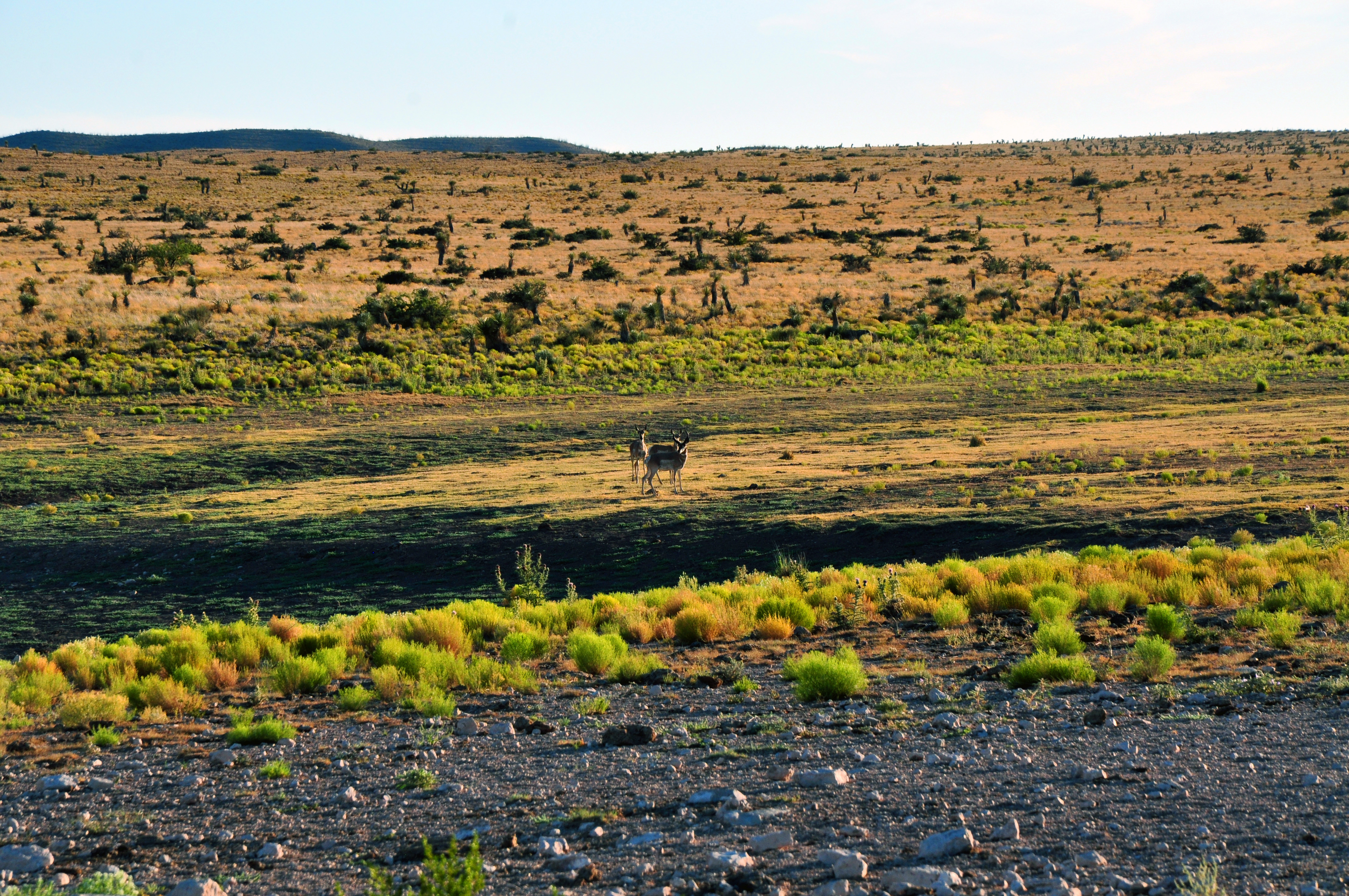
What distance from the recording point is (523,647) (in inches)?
473

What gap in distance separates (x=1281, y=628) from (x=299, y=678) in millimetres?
9520

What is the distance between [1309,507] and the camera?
18.8 m

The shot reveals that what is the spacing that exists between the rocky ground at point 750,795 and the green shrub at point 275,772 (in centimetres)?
7

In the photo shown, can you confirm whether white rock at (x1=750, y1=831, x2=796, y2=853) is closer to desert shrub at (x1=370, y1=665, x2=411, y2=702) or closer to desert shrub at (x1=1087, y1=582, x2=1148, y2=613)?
desert shrub at (x1=370, y1=665, x2=411, y2=702)

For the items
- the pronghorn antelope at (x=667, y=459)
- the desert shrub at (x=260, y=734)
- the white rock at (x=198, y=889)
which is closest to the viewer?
the white rock at (x=198, y=889)

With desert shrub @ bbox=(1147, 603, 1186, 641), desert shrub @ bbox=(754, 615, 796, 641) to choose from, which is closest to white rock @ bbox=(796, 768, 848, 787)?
desert shrub @ bbox=(754, 615, 796, 641)

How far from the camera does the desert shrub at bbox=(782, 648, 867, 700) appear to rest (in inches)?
390

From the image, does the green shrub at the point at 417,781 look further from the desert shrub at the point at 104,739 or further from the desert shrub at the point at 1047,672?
the desert shrub at the point at 1047,672

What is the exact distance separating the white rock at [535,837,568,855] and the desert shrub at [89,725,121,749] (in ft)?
14.8

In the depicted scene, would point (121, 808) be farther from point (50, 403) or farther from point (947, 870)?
point (50, 403)

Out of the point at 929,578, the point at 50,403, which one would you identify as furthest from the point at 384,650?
the point at 50,403

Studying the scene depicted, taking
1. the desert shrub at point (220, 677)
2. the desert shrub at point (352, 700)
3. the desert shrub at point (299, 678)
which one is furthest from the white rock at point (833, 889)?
the desert shrub at point (220, 677)

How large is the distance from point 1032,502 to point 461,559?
10.6 metres

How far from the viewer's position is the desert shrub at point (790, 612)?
1331 cm
